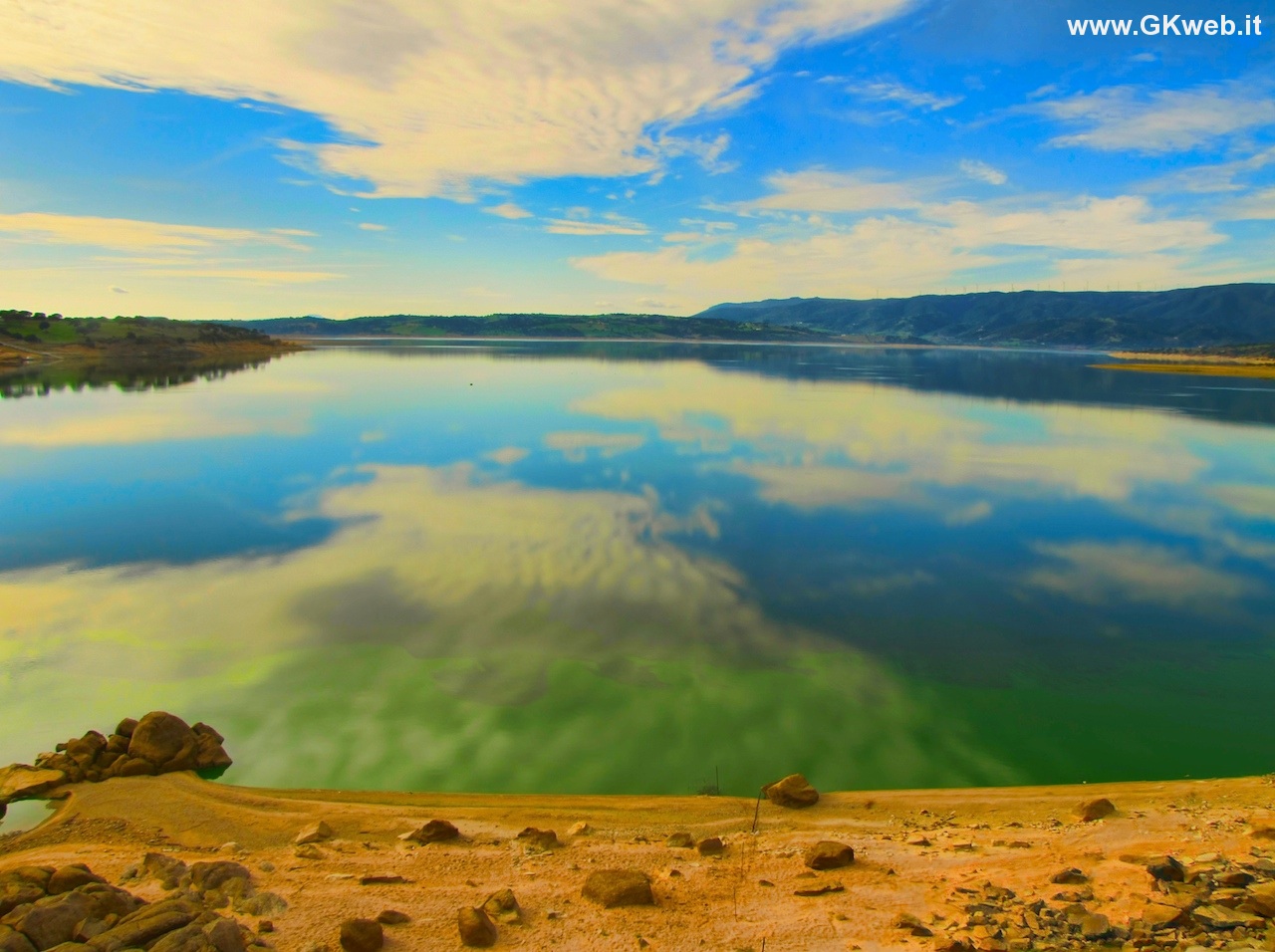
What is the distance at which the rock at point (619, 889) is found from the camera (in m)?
7.12

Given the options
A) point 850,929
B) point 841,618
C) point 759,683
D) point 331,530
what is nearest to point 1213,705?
point 841,618

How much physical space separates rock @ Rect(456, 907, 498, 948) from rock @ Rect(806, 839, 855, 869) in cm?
346

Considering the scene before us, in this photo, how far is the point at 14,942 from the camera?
584cm

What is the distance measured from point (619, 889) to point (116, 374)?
9536 centimetres

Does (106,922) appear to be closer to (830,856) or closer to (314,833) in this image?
(314,833)

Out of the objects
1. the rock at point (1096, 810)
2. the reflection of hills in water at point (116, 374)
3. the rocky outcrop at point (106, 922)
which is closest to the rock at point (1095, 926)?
the rock at point (1096, 810)

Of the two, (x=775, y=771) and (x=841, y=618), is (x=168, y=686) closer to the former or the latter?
(x=775, y=771)

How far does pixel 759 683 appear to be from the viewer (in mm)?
12727

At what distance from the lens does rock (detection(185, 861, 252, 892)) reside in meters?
7.12

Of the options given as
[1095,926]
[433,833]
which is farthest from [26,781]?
[1095,926]

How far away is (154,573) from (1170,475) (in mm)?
37354

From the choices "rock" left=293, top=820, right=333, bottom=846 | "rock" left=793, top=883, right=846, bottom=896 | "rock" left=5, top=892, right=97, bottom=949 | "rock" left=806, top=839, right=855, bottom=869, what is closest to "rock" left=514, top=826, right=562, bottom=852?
"rock" left=293, top=820, right=333, bottom=846

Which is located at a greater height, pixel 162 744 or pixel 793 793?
pixel 162 744

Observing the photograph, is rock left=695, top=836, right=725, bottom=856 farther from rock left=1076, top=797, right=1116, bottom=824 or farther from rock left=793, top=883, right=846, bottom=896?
rock left=1076, top=797, right=1116, bottom=824
